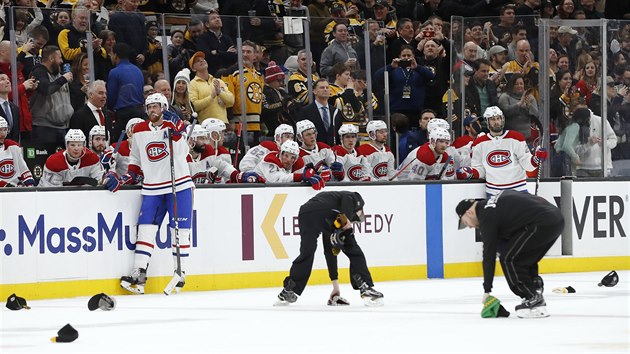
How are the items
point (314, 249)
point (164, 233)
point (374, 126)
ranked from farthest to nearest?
point (374, 126)
point (164, 233)
point (314, 249)

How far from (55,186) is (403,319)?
3.91 meters

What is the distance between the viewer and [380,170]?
14.1 metres

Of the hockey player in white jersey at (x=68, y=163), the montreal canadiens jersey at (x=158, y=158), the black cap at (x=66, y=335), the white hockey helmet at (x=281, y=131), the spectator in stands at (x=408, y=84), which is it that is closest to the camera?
the black cap at (x=66, y=335)

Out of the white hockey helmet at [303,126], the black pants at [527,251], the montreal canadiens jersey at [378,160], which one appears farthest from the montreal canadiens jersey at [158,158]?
the black pants at [527,251]

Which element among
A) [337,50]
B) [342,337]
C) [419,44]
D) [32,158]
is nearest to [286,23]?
[337,50]

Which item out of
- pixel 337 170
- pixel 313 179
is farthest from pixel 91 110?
pixel 337 170

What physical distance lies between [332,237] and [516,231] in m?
1.71

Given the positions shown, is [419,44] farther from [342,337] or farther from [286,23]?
[342,337]

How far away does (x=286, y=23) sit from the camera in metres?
14.2

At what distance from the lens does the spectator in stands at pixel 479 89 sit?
562 inches

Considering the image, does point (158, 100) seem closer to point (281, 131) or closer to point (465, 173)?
point (281, 131)

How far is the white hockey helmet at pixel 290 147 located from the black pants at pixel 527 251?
159 inches

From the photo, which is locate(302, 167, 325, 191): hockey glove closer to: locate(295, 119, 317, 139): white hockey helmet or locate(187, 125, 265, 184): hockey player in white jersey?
locate(187, 125, 265, 184): hockey player in white jersey

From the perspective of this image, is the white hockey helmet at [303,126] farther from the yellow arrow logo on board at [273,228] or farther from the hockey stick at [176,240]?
the hockey stick at [176,240]
